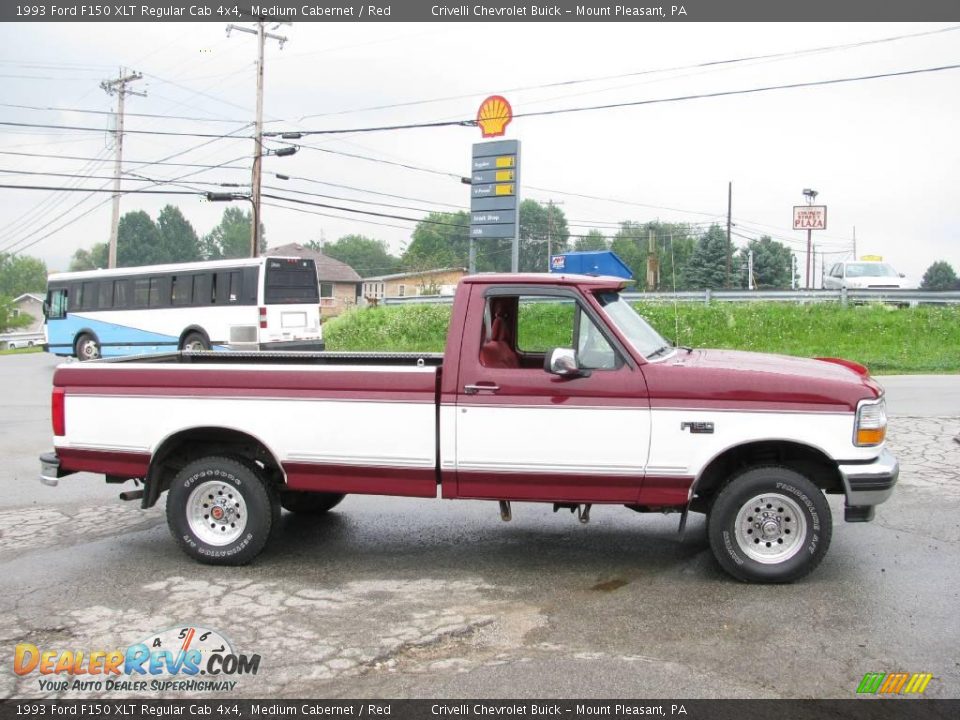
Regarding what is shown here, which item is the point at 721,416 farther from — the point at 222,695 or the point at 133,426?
the point at 133,426

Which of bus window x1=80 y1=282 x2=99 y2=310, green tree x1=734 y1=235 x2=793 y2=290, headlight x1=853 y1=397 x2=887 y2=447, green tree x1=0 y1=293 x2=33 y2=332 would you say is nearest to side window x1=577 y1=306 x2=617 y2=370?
headlight x1=853 y1=397 x2=887 y2=447

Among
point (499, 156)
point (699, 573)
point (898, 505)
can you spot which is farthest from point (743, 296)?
point (699, 573)

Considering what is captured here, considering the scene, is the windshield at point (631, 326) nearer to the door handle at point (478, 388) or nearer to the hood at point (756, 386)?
the hood at point (756, 386)

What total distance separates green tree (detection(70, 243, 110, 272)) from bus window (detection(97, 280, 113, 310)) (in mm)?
108832

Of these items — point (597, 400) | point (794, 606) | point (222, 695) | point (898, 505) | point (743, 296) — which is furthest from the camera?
point (743, 296)

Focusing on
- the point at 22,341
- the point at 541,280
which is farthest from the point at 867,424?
the point at 22,341

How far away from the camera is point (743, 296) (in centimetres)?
2716

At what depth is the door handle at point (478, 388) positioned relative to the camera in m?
5.64

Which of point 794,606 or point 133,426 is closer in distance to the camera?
point 794,606

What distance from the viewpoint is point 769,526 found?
5.52 m

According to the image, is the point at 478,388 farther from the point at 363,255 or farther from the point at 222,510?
the point at 363,255

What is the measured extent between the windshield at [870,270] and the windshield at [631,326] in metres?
26.4

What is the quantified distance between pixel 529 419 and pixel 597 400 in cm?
46

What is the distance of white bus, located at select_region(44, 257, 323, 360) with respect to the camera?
2419cm
